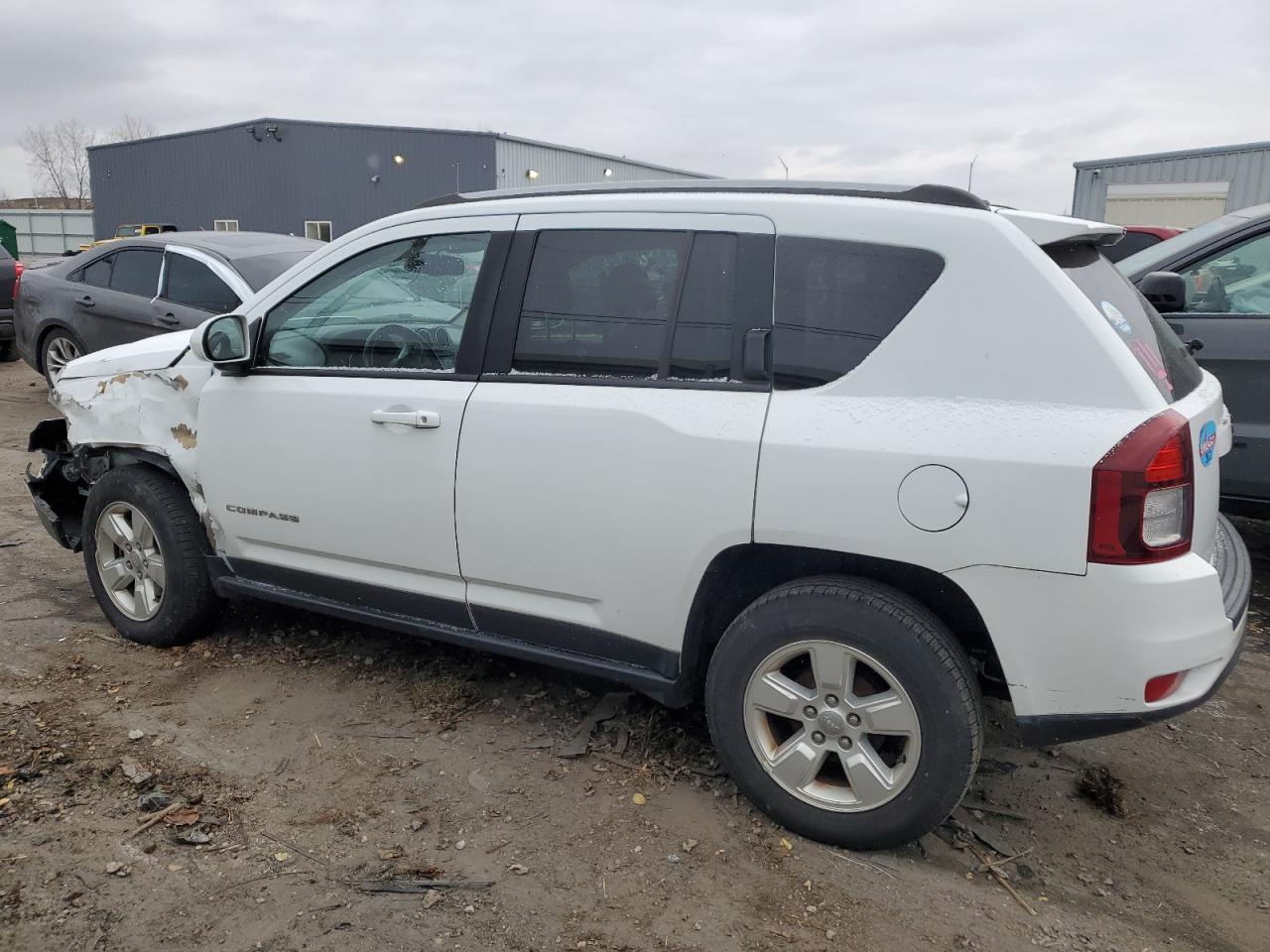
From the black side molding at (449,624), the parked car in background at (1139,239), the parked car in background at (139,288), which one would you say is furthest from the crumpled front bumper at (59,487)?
the parked car in background at (1139,239)

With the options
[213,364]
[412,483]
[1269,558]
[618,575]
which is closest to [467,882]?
[618,575]

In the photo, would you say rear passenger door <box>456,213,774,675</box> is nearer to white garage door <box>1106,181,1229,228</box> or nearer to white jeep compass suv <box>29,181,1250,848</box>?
white jeep compass suv <box>29,181,1250,848</box>

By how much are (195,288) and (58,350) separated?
2.40m

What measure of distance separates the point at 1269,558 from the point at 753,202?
4272 millimetres

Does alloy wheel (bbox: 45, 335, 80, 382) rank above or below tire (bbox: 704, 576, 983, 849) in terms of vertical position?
above

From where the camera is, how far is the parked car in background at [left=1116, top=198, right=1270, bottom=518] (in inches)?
187

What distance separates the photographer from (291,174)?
28.9 meters

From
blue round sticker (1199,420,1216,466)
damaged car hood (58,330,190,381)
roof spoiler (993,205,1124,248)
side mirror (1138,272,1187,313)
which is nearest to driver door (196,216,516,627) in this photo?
damaged car hood (58,330,190,381)

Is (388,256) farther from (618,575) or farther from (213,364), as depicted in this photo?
(618,575)

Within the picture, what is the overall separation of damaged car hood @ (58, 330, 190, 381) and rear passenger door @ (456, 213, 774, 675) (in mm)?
1630

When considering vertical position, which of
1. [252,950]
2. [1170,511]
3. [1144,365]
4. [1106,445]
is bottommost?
[252,950]

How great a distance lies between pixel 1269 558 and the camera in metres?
5.52

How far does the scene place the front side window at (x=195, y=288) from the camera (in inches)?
307

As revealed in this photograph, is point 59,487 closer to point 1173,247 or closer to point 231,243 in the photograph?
point 231,243
